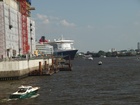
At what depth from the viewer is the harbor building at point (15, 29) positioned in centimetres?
11319

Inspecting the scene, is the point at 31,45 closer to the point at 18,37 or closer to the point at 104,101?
the point at 18,37

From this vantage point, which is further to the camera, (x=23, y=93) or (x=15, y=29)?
(x=15, y=29)

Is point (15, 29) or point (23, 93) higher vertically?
point (15, 29)

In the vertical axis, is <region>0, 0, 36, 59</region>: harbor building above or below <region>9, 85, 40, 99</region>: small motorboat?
above

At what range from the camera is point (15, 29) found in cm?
12794

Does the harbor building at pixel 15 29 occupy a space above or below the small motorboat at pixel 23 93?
above

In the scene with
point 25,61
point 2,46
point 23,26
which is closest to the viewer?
point 25,61

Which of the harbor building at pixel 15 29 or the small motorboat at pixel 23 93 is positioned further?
the harbor building at pixel 15 29

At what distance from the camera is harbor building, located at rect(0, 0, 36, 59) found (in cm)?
11319

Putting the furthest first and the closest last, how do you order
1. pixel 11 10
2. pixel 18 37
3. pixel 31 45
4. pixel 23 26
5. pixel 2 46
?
pixel 31 45 < pixel 23 26 < pixel 18 37 < pixel 11 10 < pixel 2 46

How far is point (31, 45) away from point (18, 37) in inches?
1098

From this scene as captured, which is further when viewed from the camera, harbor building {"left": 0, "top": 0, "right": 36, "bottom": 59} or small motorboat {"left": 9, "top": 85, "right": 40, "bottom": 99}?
harbor building {"left": 0, "top": 0, "right": 36, "bottom": 59}

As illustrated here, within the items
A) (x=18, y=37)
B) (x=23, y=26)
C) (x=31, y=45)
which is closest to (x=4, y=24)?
(x=18, y=37)

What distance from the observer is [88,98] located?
5356cm
